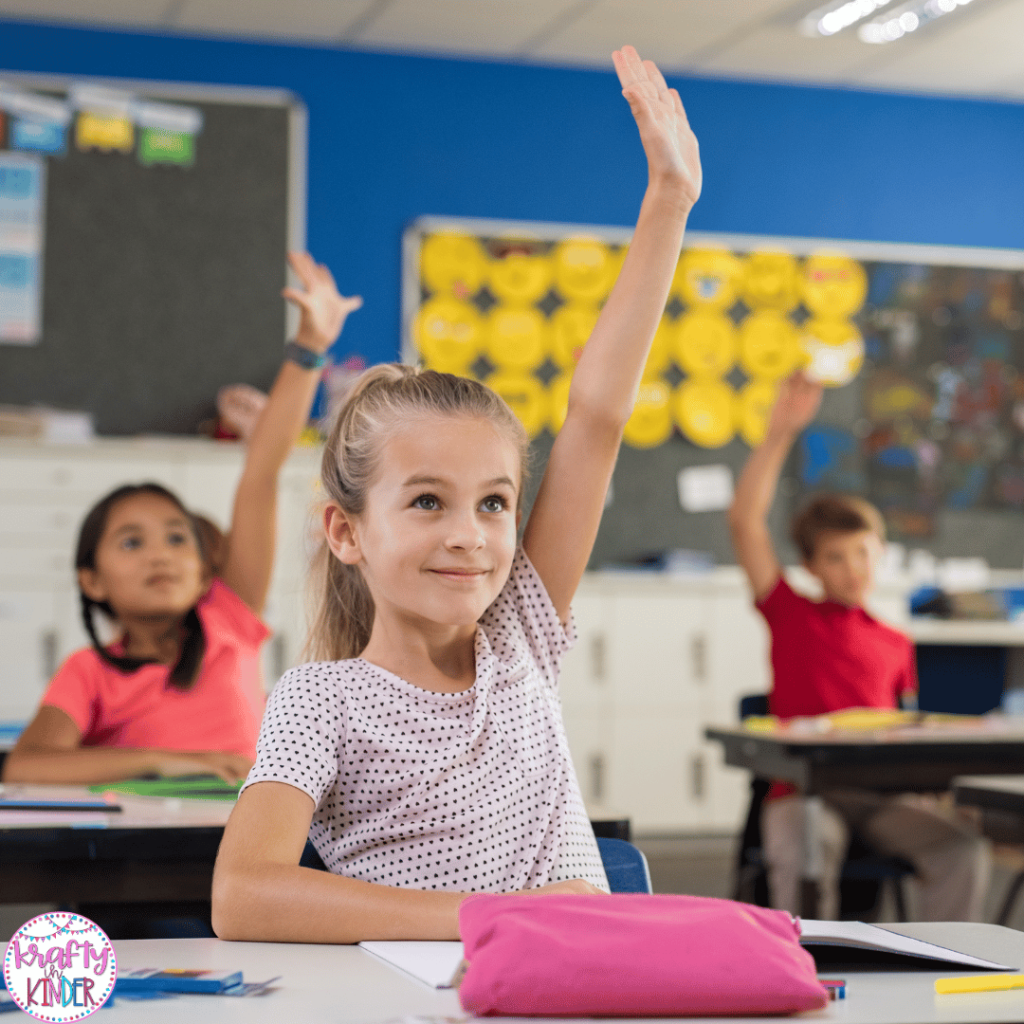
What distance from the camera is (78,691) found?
223 cm

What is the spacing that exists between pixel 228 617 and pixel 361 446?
121cm

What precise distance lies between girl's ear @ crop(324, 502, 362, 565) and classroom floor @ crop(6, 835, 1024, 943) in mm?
2955

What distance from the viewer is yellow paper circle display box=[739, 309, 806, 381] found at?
19.2 feet

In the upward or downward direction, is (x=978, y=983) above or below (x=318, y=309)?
below

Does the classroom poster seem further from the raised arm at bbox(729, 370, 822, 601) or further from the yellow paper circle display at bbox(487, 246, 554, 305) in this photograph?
the raised arm at bbox(729, 370, 822, 601)

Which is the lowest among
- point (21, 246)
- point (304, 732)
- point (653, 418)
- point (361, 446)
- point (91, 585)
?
point (304, 732)

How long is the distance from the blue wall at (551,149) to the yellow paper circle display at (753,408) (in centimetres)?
67

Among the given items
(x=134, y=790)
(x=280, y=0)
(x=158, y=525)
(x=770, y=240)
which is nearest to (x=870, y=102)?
(x=770, y=240)

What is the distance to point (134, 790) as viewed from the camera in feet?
6.37

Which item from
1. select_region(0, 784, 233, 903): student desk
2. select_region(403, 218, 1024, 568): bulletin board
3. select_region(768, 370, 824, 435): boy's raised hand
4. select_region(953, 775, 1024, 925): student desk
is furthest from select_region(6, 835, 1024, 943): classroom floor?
select_region(0, 784, 233, 903): student desk

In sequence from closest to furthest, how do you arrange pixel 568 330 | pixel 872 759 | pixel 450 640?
pixel 450 640, pixel 872 759, pixel 568 330

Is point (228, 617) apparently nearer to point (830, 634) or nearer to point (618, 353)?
point (618, 353)

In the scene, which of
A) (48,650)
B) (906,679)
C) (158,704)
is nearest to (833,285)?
(906,679)

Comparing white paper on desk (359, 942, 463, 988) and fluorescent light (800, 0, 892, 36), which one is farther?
fluorescent light (800, 0, 892, 36)
